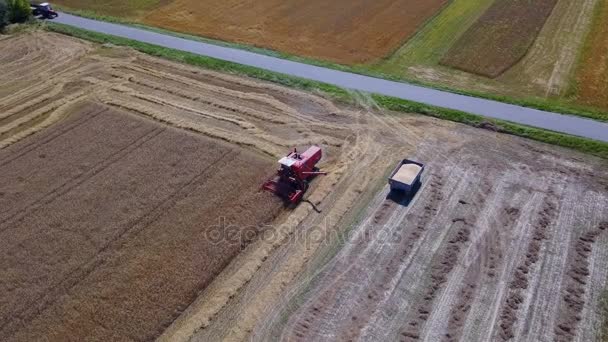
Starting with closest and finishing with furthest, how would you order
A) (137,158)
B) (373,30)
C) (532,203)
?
(532,203)
(137,158)
(373,30)

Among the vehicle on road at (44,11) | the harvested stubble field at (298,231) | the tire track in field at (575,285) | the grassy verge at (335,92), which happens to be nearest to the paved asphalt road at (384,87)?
the grassy verge at (335,92)

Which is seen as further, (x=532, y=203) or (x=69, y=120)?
(x=69, y=120)

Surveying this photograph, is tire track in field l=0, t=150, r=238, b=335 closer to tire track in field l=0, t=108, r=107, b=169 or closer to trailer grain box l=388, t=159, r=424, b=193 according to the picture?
trailer grain box l=388, t=159, r=424, b=193

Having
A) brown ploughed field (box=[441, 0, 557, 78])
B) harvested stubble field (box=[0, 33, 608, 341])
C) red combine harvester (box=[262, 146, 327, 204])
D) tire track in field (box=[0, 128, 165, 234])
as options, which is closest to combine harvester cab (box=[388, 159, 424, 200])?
harvested stubble field (box=[0, 33, 608, 341])

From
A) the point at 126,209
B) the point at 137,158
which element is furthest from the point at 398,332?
the point at 137,158

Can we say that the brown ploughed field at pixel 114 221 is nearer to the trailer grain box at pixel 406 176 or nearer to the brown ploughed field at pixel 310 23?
the trailer grain box at pixel 406 176

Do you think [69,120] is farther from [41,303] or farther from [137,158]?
[41,303]

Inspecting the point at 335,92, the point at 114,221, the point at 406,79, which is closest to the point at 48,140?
the point at 114,221

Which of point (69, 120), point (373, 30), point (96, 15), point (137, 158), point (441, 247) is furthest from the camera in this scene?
point (96, 15)
